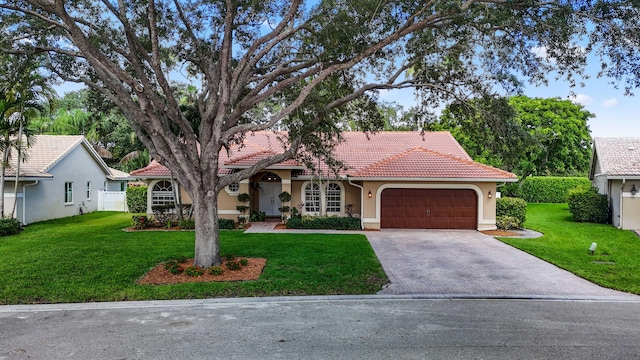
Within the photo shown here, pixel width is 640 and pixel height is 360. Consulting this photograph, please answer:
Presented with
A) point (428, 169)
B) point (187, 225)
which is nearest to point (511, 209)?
point (428, 169)

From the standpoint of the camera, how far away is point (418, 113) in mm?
11102

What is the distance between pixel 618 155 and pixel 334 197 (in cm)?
1465

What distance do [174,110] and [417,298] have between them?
7.00 m

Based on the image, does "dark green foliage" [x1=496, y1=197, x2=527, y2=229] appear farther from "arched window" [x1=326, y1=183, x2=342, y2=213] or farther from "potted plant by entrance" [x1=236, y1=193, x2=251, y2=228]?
"potted plant by entrance" [x1=236, y1=193, x2=251, y2=228]

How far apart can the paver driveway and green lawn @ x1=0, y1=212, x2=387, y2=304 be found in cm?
66

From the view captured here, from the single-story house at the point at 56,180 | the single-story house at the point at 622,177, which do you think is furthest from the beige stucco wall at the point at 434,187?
the single-story house at the point at 56,180

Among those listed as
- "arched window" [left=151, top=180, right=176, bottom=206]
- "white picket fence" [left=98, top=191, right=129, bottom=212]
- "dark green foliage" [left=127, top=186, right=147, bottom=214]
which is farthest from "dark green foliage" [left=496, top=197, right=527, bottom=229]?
"white picket fence" [left=98, top=191, right=129, bottom=212]

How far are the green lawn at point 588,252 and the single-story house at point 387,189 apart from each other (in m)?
3.09

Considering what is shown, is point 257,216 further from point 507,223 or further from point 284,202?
point 507,223

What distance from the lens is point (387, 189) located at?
1827 centimetres

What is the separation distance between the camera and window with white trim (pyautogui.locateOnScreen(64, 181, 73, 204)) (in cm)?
2261

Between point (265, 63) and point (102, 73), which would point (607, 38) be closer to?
point (265, 63)

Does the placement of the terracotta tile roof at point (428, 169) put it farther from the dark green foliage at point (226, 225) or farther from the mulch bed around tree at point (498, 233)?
the dark green foliage at point (226, 225)

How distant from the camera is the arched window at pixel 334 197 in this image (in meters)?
19.9
